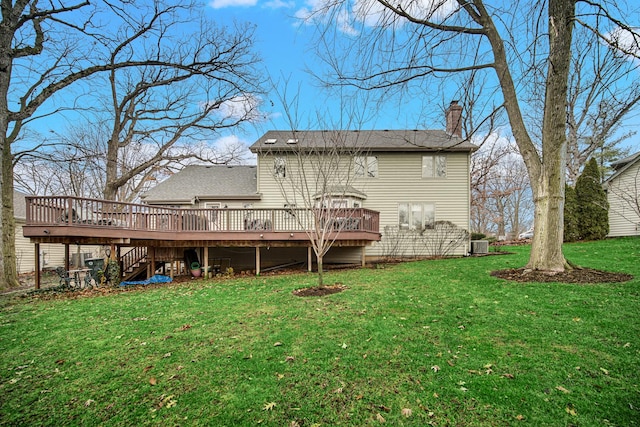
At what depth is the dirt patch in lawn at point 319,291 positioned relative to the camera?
7.03 meters

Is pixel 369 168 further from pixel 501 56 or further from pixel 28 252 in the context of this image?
pixel 28 252

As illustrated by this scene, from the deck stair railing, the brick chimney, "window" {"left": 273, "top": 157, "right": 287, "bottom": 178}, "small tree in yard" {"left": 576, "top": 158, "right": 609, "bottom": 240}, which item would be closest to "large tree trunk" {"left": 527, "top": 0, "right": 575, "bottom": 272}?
the brick chimney

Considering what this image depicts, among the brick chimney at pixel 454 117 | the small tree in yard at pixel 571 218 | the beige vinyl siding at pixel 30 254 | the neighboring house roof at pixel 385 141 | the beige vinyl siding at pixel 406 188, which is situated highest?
the brick chimney at pixel 454 117

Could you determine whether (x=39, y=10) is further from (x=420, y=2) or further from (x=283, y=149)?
(x=420, y=2)

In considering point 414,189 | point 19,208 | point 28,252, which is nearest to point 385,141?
point 414,189

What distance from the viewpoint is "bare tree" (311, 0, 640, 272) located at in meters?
6.73

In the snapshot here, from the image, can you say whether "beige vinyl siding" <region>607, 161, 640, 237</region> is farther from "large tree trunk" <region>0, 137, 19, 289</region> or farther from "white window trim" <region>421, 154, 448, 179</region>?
"large tree trunk" <region>0, 137, 19, 289</region>

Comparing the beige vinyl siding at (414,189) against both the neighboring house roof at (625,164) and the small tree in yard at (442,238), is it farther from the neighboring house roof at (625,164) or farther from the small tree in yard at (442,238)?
the neighboring house roof at (625,164)

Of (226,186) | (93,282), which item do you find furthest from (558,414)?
(226,186)

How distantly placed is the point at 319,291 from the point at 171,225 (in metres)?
6.38

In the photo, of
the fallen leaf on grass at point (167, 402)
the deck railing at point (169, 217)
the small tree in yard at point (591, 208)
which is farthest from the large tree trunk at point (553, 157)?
the small tree in yard at point (591, 208)

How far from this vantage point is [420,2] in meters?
7.55

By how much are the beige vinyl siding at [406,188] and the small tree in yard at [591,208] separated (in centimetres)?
600

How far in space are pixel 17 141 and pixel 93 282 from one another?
7.60m
